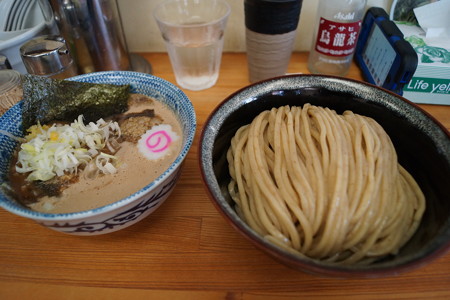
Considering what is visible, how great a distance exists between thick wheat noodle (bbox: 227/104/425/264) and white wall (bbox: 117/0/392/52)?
0.83 meters

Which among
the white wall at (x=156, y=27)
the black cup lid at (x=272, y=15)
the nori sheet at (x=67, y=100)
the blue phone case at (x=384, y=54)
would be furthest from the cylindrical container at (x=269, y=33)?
the nori sheet at (x=67, y=100)

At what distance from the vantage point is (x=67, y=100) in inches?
43.2

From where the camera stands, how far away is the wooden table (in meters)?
0.75

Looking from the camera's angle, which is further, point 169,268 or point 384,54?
point 384,54

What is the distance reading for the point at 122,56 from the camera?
1450 mm

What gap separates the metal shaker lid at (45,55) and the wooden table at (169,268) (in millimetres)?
542

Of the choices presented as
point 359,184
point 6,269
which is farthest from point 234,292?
point 6,269

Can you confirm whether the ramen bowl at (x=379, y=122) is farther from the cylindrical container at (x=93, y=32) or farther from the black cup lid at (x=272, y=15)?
the cylindrical container at (x=93, y=32)

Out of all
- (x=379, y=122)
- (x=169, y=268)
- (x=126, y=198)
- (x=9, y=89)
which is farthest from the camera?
(x=9, y=89)

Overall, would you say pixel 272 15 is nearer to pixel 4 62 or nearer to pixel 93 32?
pixel 93 32

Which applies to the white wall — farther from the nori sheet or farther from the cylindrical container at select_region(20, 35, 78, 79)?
the nori sheet

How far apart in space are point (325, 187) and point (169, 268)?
1.51 feet

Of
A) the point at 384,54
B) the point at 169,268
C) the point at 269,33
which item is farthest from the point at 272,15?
the point at 169,268

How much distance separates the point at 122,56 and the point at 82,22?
0.25 meters
